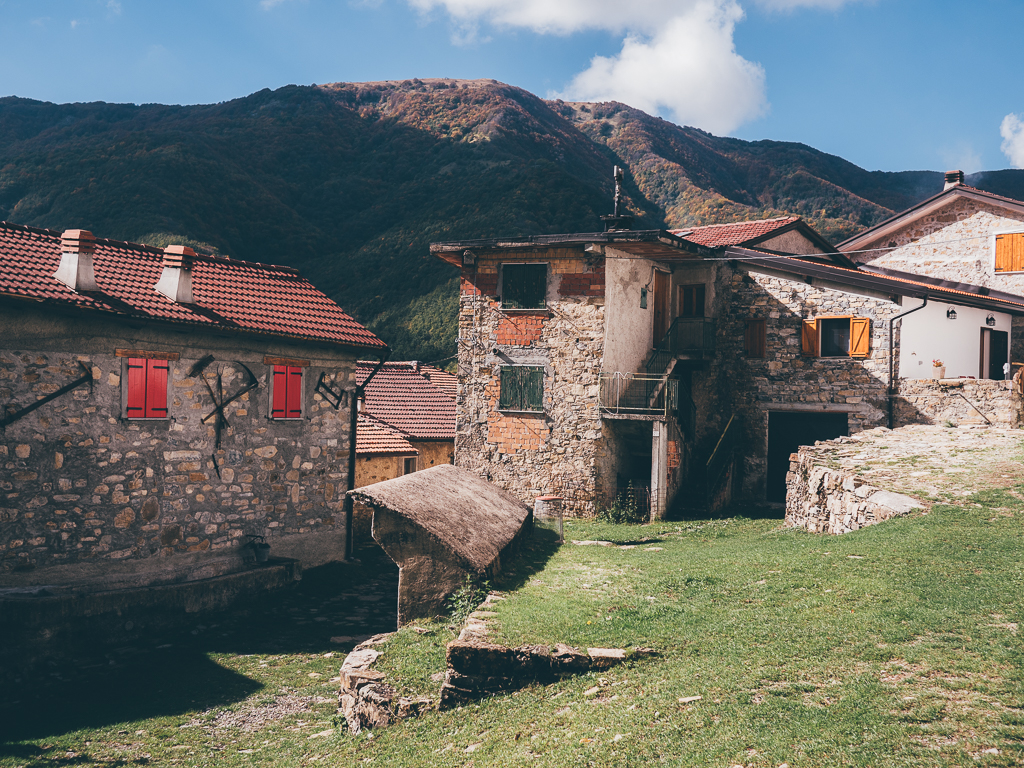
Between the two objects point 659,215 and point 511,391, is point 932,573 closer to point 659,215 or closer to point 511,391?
point 511,391

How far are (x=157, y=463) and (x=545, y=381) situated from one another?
10.1 meters

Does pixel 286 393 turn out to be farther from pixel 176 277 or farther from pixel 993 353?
pixel 993 353

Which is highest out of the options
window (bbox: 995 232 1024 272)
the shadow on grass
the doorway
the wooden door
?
window (bbox: 995 232 1024 272)

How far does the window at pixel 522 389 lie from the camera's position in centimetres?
2011

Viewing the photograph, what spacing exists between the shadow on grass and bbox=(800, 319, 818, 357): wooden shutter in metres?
13.1

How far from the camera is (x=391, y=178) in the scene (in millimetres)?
72875

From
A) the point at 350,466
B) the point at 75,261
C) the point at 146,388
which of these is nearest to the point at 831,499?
the point at 350,466

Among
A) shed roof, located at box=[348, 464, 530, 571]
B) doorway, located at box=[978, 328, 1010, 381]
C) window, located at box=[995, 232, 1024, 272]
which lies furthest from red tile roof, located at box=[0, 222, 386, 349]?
window, located at box=[995, 232, 1024, 272]

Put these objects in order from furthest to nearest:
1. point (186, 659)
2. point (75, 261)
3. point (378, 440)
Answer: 1. point (378, 440)
2. point (75, 261)
3. point (186, 659)

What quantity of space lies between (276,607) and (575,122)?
101 m

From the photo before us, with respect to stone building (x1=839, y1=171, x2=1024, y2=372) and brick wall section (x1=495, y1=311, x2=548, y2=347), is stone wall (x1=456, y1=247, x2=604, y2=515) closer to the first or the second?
brick wall section (x1=495, y1=311, x2=548, y2=347)

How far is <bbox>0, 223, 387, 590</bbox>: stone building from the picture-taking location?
38.5 feet

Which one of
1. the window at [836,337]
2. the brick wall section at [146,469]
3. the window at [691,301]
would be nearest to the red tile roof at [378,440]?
the brick wall section at [146,469]

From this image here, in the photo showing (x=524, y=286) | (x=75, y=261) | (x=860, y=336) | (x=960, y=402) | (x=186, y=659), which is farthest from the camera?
(x=524, y=286)
